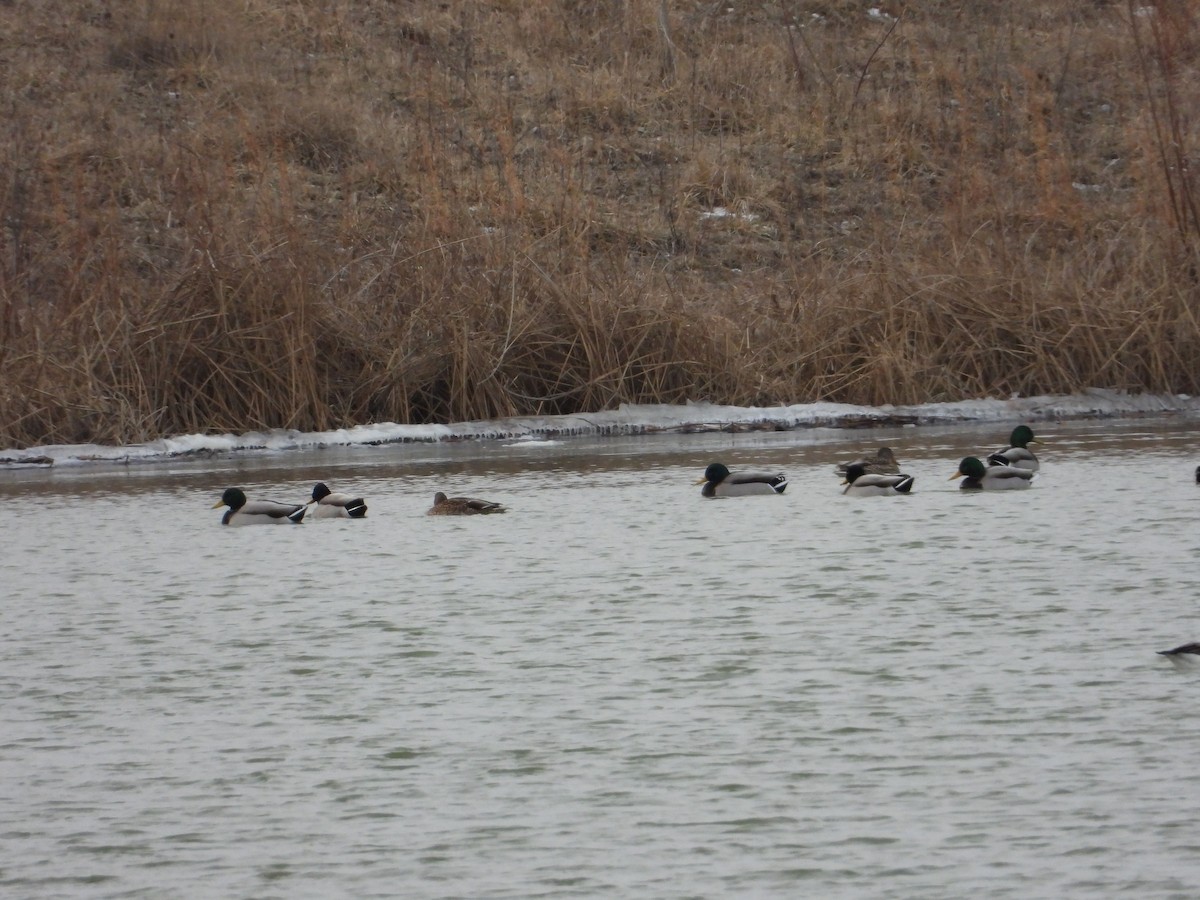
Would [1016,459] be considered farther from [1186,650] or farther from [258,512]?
[1186,650]

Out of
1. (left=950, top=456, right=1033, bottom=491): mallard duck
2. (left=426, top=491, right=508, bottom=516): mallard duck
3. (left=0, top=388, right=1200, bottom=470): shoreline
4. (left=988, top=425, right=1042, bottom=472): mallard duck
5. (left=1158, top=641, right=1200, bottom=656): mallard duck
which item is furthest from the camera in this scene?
(left=0, top=388, right=1200, bottom=470): shoreline

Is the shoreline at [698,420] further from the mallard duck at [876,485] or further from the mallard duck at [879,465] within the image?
the mallard duck at [876,485]

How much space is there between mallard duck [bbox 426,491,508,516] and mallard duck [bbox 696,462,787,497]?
1.45m

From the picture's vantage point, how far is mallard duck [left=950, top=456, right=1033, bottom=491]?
1197 cm

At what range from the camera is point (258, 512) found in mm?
11867

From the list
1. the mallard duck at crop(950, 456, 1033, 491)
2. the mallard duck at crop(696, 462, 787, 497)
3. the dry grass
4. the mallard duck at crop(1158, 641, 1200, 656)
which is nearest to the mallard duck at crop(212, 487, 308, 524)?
the mallard duck at crop(696, 462, 787, 497)

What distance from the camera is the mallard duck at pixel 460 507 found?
11.4 metres

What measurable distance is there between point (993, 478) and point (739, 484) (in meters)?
1.57

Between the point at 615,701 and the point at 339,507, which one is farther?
the point at 339,507

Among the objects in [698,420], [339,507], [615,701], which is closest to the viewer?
[615,701]

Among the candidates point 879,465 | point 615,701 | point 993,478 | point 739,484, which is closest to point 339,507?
point 739,484

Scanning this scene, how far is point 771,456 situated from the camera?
14.7 meters

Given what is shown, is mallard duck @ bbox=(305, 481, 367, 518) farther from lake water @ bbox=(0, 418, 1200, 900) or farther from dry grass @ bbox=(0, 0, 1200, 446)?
dry grass @ bbox=(0, 0, 1200, 446)

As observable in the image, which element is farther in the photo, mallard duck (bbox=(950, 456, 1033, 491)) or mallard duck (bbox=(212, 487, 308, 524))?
mallard duck (bbox=(950, 456, 1033, 491))
